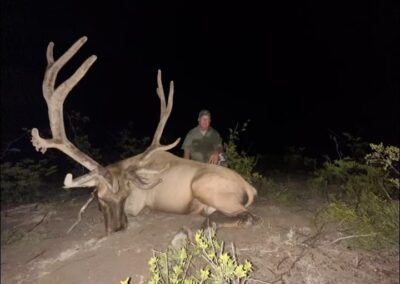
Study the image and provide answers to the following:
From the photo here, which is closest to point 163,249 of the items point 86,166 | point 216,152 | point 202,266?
point 202,266

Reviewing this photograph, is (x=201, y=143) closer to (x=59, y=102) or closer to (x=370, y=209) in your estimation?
(x=59, y=102)

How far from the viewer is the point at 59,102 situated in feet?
16.3

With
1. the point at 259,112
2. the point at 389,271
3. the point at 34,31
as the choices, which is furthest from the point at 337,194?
the point at 34,31

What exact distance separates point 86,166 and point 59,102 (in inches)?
34.3

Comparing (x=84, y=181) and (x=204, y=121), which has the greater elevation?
(x=204, y=121)

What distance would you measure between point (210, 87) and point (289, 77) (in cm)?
417

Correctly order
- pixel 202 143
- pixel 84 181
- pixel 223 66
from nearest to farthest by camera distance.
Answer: pixel 84 181, pixel 202 143, pixel 223 66

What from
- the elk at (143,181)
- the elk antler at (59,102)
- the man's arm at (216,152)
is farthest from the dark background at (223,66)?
the elk antler at (59,102)

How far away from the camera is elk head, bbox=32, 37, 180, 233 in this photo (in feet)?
16.1

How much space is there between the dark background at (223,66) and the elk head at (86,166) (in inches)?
334

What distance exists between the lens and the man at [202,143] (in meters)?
6.88

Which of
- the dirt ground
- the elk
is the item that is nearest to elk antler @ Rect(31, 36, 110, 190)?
the elk

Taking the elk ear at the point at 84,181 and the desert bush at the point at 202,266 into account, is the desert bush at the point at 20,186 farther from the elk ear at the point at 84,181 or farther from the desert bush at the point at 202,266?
the desert bush at the point at 202,266

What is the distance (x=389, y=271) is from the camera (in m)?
4.17
